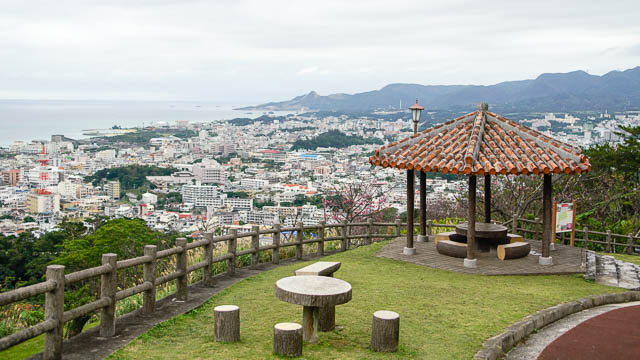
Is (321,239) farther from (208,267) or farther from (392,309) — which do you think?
(392,309)

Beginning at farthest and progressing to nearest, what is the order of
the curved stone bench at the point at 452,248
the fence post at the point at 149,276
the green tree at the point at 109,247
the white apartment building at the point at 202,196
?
the white apartment building at the point at 202,196
the green tree at the point at 109,247
the curved stone bench at the point at 452,248
the fence post at the point at 149,276

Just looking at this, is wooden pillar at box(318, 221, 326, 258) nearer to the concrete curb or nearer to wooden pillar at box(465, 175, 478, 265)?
wooden pillar at box(465, 175, 478, 265)

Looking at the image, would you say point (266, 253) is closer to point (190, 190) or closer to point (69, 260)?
point (69, 260)

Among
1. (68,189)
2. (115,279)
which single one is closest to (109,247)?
(115,279)

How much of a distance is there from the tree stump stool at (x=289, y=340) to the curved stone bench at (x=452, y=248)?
694cm

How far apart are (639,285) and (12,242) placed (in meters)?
22.6

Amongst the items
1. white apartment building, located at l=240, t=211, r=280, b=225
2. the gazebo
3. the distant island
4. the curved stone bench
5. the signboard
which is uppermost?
the distant island

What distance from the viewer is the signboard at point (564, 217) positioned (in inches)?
506

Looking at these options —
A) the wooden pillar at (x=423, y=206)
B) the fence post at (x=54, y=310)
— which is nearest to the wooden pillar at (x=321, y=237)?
the wooden pillar at (x=423, y=206)

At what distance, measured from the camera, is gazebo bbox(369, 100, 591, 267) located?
1111 cm

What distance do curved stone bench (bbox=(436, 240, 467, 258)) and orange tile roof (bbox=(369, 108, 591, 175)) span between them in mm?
1875

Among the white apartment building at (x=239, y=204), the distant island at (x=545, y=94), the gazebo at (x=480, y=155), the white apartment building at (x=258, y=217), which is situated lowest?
the white apartment building at (x=258, y=217)


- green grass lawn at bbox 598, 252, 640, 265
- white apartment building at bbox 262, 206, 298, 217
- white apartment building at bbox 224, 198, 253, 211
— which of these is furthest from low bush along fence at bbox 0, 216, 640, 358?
white apartment building at bbox 224, 198, 253, 211

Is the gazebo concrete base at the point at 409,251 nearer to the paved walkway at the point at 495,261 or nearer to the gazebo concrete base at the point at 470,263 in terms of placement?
the paved walkway at the point at 495,261
